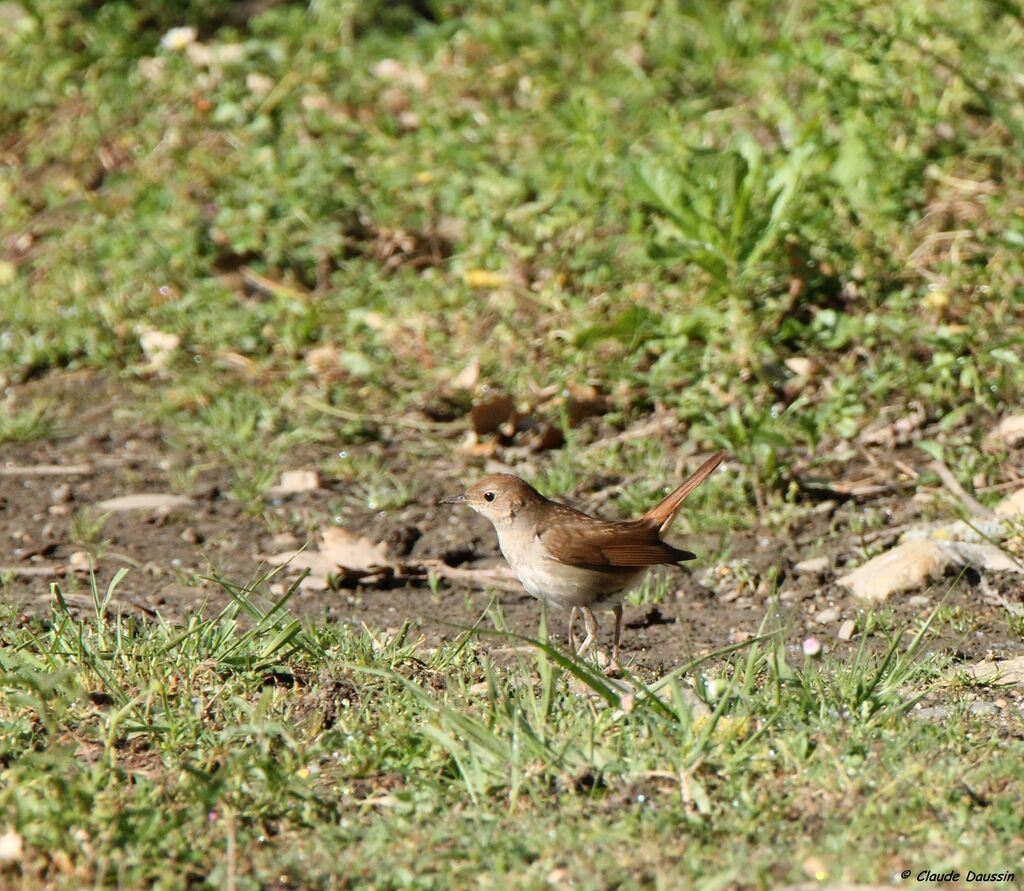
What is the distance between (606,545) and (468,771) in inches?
54.5

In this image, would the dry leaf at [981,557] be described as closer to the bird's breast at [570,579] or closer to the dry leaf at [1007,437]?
the dry leaf at [1007,437]

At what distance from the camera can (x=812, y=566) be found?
5.94 meters

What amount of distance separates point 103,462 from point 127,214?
2391mm

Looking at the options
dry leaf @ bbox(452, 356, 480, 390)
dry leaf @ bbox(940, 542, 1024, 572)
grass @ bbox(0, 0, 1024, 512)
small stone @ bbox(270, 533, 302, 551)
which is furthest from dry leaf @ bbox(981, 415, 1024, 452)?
small stone @ bbox(270, 533, 302, 551)

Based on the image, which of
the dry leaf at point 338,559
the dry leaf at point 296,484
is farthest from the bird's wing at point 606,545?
the dry leaf at point 296,484

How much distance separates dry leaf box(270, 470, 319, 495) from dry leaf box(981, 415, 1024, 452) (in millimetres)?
3012

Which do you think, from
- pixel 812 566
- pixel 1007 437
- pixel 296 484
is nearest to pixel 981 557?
pixel 812 566

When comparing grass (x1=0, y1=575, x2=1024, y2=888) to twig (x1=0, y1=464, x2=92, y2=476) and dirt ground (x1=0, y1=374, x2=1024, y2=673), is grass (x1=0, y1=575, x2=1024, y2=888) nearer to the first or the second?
dirt ground (x1=0, y1=374, x2=1024, y2=673)

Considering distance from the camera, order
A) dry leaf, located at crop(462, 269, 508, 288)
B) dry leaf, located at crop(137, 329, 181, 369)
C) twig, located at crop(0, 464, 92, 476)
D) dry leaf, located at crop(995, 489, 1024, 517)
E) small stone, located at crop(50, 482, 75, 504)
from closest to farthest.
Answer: dry leaf, located at crop(995, 489, 1024, 517) < small stone, located at crop(50, 482, 75, 504) < twig, located at crop(0, 464, 92, 476) < dry leaf, located at crop(462, 269, 508, 288) < dry leaf, located at crop(137, 329, 181, 369)

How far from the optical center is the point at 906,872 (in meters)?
3.49

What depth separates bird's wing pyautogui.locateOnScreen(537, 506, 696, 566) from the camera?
512cm

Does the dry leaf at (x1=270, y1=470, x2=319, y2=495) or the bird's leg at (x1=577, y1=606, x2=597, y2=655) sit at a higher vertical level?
the bird's leg at (x1=577, y1=606, x2=597, y2=655)

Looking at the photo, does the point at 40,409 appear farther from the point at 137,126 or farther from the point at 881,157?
the point at 881,157

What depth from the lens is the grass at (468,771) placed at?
3.63m
